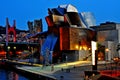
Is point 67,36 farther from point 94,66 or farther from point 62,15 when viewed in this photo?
point 94,66

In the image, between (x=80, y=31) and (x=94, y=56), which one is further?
(x=80, y=31)

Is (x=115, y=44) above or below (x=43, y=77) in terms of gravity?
above

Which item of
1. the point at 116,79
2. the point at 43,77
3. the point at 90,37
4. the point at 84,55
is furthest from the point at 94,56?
the point at 90,37

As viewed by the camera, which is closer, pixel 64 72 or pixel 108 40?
pixel 64 72

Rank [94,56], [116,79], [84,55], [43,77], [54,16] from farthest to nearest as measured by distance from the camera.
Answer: [54,16]
[84,55]
[43,77]
[94,56]
[116,79]

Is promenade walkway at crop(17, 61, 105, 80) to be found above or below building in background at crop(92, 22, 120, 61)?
below

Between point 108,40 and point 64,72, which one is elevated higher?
point 108,40

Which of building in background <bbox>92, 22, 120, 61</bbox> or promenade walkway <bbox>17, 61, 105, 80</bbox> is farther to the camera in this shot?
building in background <bbox>92, 22, 120, 61</bbox>

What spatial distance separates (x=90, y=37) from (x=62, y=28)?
872 cm

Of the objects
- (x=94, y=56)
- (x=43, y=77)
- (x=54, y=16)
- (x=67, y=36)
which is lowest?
(x=43, y=77)

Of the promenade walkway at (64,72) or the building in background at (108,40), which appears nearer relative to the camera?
the promenade walkway at (64,72)

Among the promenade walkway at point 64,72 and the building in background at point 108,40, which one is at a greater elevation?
the building in background at point 108,40

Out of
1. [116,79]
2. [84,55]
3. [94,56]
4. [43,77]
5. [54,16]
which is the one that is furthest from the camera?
[54,16]

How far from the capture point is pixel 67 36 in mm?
69000
